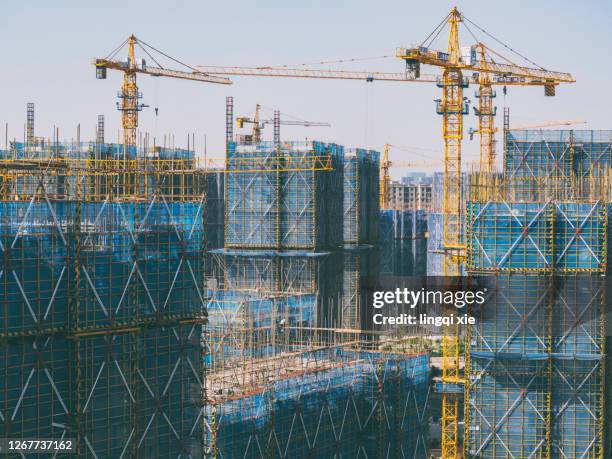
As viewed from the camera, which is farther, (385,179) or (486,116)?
(385,179)

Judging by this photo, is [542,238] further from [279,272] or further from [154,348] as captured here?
[279,272]

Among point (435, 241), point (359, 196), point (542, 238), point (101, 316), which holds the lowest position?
point (101, 316)

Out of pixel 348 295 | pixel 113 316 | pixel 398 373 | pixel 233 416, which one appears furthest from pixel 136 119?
pixel 113 316

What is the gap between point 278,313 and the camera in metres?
81.5

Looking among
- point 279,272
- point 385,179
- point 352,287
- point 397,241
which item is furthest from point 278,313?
point 385,179

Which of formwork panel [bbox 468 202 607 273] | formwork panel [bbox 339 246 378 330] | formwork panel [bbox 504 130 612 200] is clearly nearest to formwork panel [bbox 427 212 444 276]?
formwork panel [bbox 339 246 378 330]

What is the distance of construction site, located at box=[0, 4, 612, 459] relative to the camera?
44.4 m

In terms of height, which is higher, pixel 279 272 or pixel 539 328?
pixel 279 272

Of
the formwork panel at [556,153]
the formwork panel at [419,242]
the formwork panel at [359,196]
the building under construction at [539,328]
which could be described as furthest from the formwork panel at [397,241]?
the building under construction at [539,328]

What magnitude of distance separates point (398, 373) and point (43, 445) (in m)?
30.0

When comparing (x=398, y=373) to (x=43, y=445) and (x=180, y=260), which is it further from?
(x=43, y=445)

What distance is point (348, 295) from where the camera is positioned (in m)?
96.2

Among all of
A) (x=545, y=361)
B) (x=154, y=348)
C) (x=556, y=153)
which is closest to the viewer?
(x=154, y=348)

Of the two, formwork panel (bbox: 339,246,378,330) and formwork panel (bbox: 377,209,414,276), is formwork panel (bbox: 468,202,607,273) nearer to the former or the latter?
formwork panel (bbox: 339,246,378,330)
